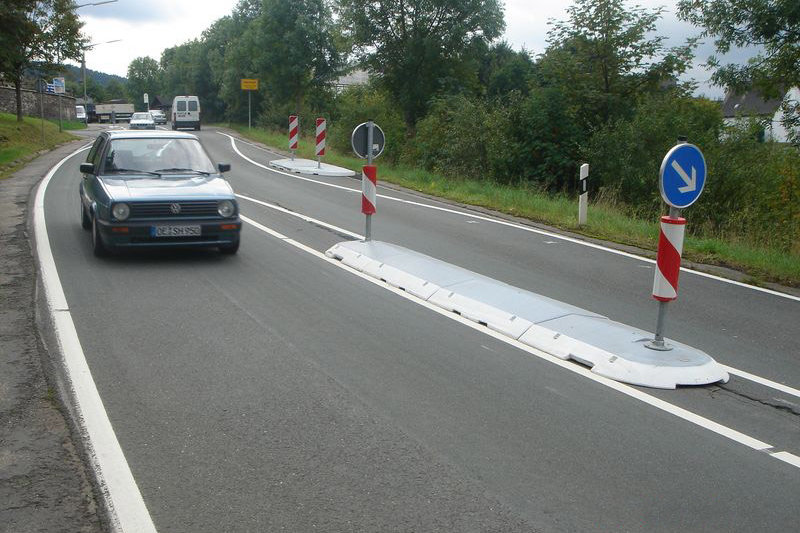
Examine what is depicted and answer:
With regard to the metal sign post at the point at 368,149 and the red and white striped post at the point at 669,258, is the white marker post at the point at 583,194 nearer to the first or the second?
the metal sign post at the point at 368,149

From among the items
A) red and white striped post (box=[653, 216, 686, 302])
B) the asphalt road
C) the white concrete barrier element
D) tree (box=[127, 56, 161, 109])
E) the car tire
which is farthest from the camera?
tree (box=[127, 56, 161, 109])

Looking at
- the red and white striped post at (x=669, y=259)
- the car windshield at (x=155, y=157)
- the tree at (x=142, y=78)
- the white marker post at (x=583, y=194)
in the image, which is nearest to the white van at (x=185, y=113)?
the white marker post at (x=583, y=194)

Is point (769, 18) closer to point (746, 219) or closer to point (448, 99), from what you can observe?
point (746, 219)

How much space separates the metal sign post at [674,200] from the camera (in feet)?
20.9

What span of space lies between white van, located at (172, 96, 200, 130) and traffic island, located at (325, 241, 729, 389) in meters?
54.7

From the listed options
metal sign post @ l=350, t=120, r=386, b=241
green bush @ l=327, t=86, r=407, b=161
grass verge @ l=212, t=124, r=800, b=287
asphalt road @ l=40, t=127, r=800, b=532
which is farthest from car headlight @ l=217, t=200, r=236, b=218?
green bush @ l=327, t=86, r=407, b=161

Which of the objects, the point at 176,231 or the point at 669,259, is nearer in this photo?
the point at 669,259

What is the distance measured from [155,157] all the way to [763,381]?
28.2 ft

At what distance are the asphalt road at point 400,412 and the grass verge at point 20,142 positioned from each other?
1654 cm

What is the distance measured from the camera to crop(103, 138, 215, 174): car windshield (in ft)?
36.9

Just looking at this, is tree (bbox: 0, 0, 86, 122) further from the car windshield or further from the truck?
the truck

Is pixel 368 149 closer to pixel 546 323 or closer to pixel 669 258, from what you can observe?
pixel 546 323

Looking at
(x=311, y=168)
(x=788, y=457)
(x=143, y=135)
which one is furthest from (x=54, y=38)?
(x=788, y=457)

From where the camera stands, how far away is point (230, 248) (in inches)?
429
